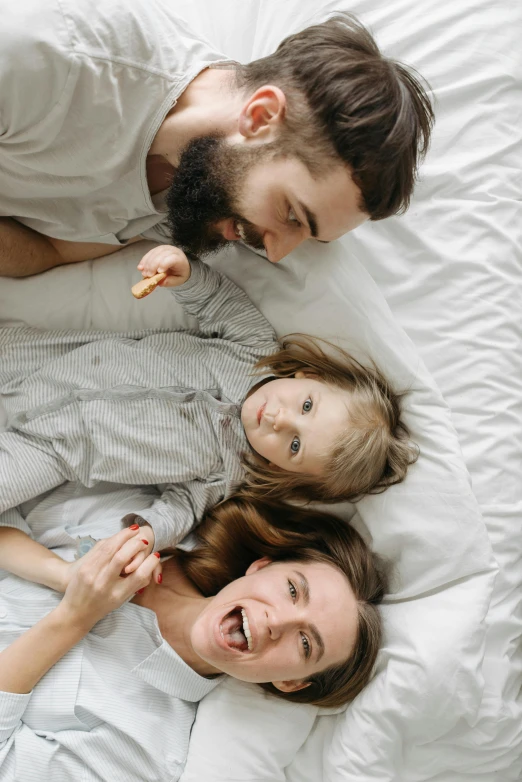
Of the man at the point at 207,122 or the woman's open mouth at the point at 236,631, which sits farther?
the woman's open mouth at the point at 236,631

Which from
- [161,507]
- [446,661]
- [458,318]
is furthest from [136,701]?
[458,318]

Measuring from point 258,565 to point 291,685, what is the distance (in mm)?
276

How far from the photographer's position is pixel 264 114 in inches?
53.7

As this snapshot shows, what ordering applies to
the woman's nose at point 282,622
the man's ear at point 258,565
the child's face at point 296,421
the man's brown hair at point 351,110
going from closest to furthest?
the man's brown hair at point 351,110 → the woman's nose at point 282,622 → the child's face at point 296,421 → the man's ear at point 258,565

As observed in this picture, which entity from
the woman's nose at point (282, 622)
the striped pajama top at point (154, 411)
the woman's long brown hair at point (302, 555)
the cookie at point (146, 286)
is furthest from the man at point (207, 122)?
the woman's nose at point (282, 622)

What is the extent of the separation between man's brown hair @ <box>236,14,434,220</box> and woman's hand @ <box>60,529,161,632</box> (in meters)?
0.90

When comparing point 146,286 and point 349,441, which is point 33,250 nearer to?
point 146,286

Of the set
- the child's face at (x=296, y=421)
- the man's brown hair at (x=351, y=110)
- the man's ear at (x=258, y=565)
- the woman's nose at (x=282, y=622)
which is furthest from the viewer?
the man's ear at (x=258, y=565)

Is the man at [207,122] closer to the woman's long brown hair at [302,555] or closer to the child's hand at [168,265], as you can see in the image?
the child's hand at [168,265]

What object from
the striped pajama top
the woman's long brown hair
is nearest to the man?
the striped pajama top

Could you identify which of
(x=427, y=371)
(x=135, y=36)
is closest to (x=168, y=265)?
(x=135, y=36)

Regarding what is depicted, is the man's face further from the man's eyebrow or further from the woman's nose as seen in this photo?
the woman's nose

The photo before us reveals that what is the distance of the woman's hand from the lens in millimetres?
1519

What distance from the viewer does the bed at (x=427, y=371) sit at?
1574 mm
